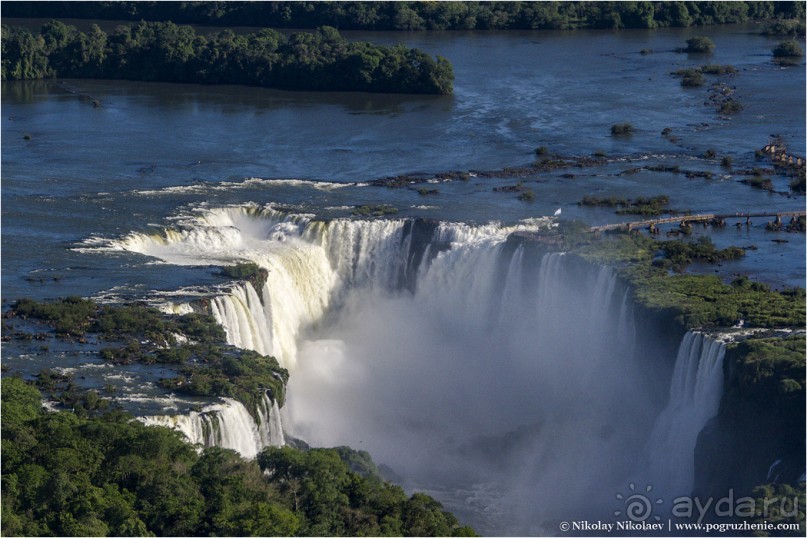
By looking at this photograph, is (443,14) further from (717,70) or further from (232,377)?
(232,377)

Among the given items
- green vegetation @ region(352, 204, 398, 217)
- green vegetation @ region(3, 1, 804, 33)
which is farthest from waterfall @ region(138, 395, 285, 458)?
green vegetation @ region(3, 1, 804, 33)

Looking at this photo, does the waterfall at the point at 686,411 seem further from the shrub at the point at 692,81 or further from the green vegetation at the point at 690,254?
the shrub at the point at 692,81

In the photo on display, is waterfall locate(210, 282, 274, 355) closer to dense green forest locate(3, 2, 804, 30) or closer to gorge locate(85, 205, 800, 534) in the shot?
gorge locate(85, 205, 800, 534)

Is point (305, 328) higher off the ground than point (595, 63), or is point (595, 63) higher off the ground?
point (595, 63)

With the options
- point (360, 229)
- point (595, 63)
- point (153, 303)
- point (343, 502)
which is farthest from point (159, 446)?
point (595, 63)

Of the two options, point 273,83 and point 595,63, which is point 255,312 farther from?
point 595,63

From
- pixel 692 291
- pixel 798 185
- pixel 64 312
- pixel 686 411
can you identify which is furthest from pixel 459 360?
pixel 798 185
